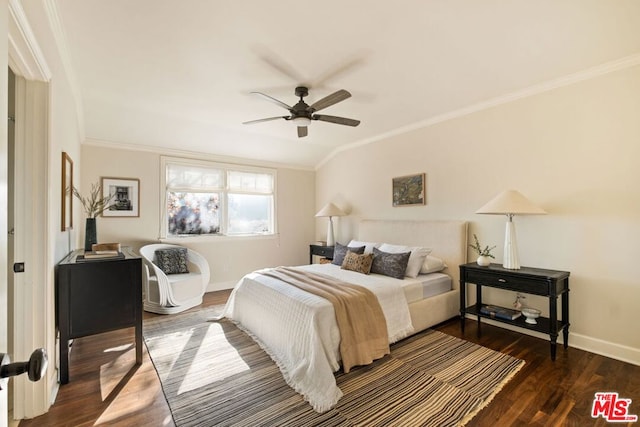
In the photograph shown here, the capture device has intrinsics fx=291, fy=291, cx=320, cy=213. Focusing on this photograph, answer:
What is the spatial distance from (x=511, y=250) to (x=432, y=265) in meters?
0.90

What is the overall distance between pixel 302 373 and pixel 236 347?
966 mm

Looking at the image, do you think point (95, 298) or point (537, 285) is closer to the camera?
point (95, 298)

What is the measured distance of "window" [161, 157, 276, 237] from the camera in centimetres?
491

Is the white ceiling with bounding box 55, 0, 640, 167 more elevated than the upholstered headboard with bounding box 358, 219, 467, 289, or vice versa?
the white ceiling with bounding box 55, 0, 640, 167

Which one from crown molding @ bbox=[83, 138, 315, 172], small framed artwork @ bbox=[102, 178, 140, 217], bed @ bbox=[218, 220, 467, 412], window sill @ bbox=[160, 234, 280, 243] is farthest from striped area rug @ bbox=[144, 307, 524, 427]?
crown molding @ bbox=[83, 138, 315, 172]

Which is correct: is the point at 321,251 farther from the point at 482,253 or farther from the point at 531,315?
the point at 531,315

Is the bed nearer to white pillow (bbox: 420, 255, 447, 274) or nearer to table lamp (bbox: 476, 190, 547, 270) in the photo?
white pillow (bbox: 420, 255, 447, 274)

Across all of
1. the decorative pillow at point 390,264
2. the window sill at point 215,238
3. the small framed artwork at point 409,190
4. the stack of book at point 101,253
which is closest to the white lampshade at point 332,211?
the small framed artwork at point 409,190

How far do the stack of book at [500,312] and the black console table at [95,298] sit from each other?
3514 mm

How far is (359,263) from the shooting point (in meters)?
Answer: 3.73

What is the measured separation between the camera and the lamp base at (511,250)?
3023mm

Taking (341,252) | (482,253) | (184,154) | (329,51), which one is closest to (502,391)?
(482,253)

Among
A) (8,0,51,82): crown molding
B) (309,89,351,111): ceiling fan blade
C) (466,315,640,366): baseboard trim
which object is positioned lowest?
(466,315,640,366): baseboard trim

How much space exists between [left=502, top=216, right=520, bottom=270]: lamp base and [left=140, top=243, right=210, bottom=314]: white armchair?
156 inches
